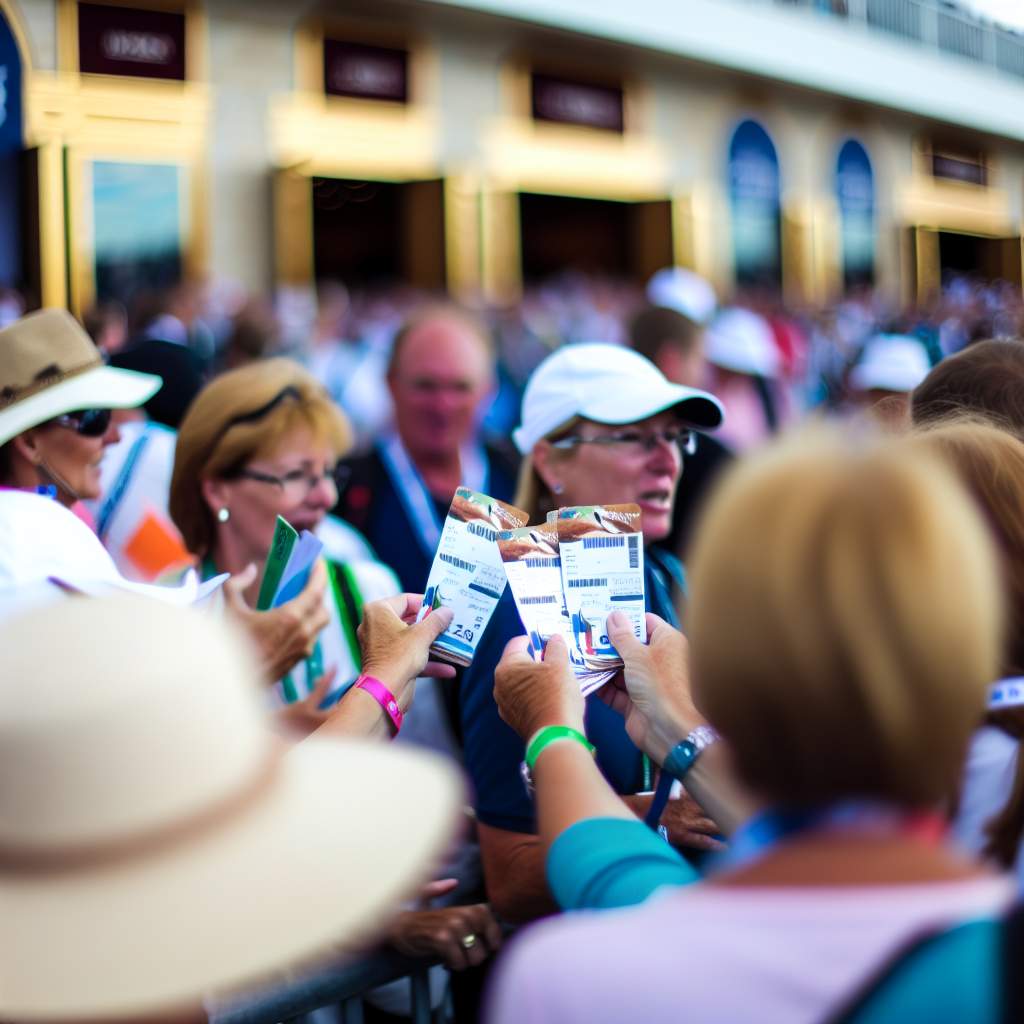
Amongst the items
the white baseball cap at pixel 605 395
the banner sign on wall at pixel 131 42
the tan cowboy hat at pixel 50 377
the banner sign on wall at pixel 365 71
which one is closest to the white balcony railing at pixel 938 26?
the banner sign on wall at pixel 365 71

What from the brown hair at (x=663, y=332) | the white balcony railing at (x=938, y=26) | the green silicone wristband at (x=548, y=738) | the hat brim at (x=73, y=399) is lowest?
the green silicone wristband at (x=548, y=738)

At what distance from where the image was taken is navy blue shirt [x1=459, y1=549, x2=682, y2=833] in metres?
2.40

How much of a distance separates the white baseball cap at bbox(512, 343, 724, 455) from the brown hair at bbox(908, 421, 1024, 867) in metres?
1.17

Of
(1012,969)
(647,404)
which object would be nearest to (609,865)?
(1012,969)

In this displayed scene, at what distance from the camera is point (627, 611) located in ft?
7.06

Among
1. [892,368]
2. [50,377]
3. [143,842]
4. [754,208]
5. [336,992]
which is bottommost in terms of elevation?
[336,992]

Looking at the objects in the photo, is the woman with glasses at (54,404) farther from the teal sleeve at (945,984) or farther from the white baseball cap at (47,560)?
the teal sleeve at (945,984)

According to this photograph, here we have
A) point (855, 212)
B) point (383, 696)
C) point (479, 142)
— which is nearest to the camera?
point (383, 696)

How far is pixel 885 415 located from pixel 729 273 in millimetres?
20631

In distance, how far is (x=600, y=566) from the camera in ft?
7.12

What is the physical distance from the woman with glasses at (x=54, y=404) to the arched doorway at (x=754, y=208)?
71.1 ft

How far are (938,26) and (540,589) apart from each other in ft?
110

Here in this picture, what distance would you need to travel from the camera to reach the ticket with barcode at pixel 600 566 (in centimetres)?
214

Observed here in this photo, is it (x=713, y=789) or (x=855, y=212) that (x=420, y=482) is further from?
(x=855, y=212)
